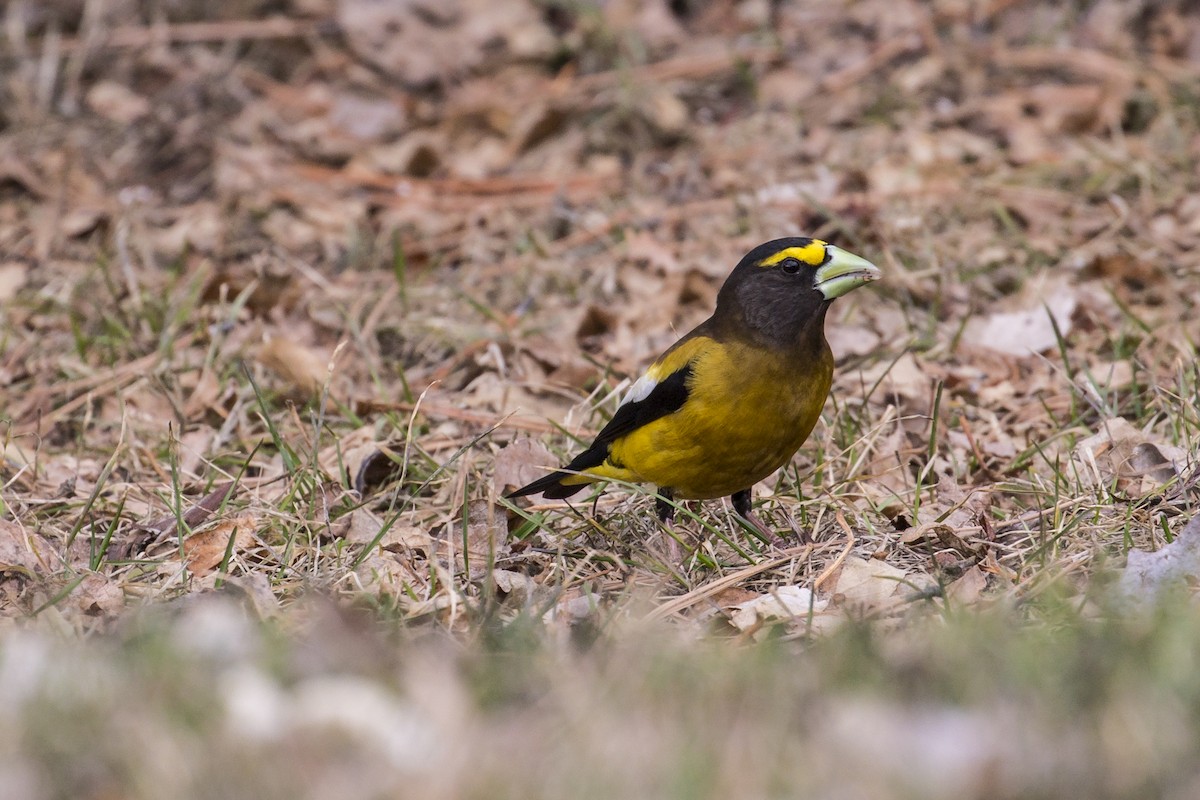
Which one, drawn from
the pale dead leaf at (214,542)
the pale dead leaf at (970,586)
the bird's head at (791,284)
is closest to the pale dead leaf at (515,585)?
the pale dead leaf at (214,542)

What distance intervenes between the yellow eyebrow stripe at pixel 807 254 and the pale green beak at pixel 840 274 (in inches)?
1.1

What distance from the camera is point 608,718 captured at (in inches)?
106

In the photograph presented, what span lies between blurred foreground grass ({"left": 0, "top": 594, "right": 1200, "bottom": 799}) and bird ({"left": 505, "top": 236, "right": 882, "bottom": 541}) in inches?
66.4

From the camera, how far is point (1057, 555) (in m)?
4.50

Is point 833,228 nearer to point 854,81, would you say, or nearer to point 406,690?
point 854,81

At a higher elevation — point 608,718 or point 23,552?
point 608,718

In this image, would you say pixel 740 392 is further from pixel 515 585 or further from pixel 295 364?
pixel 295 364

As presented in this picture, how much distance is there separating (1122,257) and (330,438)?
3.97 meters

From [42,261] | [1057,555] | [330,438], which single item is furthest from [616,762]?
[42,261]

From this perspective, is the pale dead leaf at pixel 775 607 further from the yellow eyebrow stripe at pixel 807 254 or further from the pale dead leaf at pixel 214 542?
the pale dead leaf at pixel 214 542

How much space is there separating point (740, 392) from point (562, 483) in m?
0.84

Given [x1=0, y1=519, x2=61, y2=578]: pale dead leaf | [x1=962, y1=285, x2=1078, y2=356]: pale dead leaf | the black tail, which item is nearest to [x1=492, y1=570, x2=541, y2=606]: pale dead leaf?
the black tail

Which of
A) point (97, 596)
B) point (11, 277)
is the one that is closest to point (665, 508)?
point (97, 596)

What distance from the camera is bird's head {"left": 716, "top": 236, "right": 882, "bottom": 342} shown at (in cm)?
498
